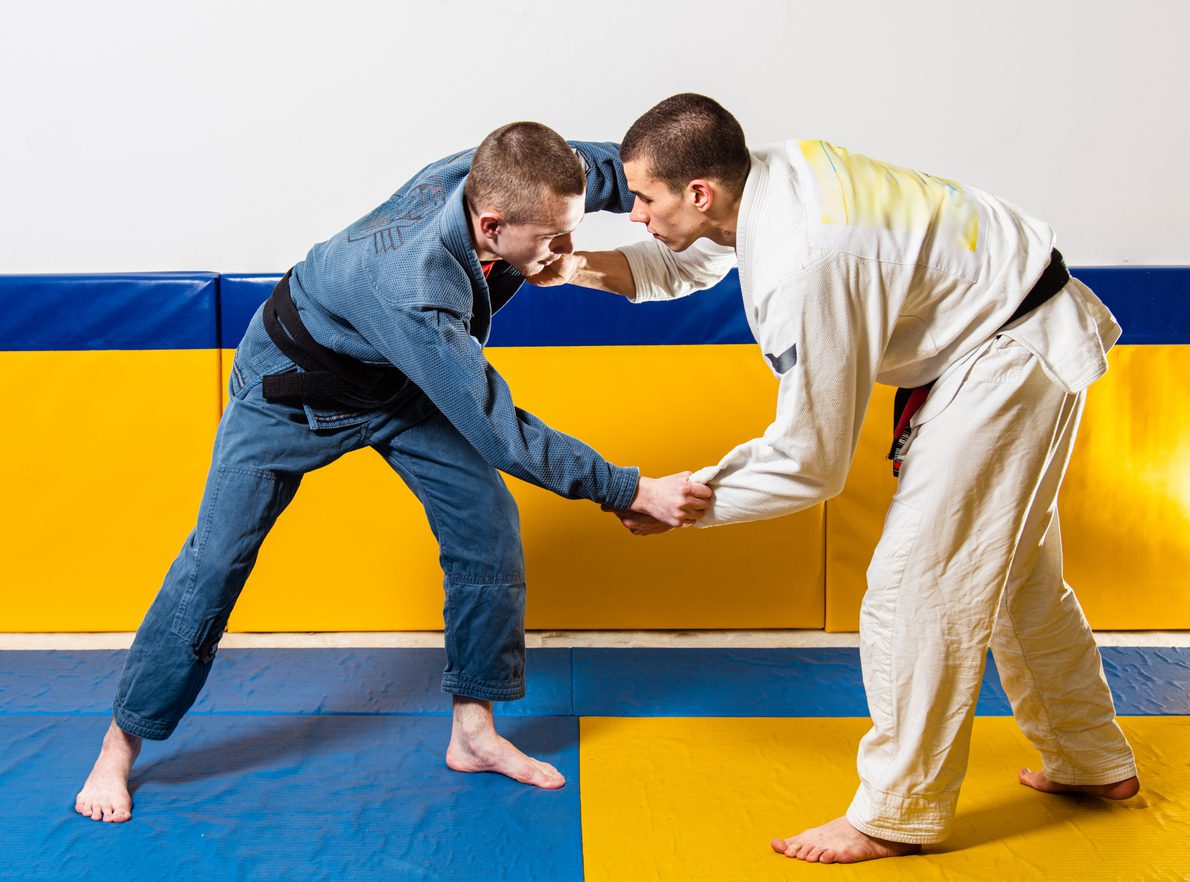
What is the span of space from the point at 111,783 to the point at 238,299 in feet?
5.23

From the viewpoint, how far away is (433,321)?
6.89ft

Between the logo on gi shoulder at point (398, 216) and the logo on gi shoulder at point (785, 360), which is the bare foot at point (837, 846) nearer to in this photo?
the logo on gi shoulder at point (785, 360)

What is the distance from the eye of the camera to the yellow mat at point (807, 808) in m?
2.12

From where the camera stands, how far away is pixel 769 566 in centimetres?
349

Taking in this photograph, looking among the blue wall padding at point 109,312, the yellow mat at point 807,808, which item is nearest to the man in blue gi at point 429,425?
the yellow mat at point 807,808

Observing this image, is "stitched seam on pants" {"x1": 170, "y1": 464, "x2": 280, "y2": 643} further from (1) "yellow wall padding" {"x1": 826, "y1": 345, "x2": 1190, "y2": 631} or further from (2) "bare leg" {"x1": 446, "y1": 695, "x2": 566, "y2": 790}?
(1) "yellow wall padding" {"x1": 826, "y1": 345, "x2": 1190, "y2": 631}

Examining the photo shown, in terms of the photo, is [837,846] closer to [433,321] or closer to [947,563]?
[947,563]

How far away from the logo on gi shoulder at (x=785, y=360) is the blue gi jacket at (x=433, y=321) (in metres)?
0.45

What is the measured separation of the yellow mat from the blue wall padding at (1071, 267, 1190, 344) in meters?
1.27

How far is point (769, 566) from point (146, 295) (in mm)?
2212

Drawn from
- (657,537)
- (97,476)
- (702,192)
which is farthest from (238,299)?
(702,192)

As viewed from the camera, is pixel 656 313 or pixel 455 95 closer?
pixel 656 313

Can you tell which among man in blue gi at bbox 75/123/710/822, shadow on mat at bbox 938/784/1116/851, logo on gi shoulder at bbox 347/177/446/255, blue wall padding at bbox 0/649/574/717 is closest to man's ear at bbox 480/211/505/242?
man in blue gi at bbox 75/123/710/822

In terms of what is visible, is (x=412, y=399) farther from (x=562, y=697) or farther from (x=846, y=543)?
(x=846, y=543)
